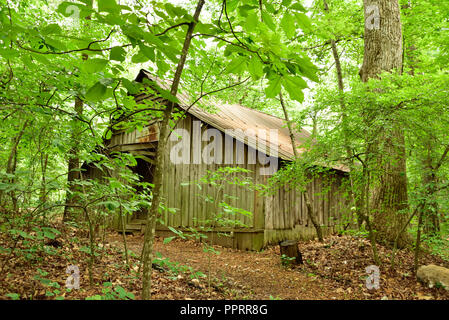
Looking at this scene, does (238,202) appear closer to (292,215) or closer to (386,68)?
(292,215)

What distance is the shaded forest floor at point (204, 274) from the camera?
3.35 metres

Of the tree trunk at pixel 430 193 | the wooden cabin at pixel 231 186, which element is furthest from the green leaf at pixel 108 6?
the wooden cabin at pixel 231 186

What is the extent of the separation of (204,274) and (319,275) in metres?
2.67

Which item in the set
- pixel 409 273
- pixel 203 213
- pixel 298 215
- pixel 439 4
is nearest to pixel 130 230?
pixel 203 213

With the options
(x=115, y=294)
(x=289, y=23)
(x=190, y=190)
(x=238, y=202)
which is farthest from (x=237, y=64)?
(x=190, y=190)

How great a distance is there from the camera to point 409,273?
5.55 meters

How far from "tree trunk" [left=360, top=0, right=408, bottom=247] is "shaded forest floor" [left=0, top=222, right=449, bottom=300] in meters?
0.60

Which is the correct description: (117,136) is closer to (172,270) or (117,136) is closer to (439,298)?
(172,270)

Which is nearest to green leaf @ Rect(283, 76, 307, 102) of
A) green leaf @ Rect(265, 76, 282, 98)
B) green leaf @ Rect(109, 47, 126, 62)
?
green leaf @ Rect(265, 76, 282, 98)

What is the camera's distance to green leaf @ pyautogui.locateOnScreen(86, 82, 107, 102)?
56.1 inches

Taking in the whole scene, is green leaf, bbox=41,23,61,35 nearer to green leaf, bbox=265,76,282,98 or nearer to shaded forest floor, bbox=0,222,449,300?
green leaf, bbox=265,76,282,98

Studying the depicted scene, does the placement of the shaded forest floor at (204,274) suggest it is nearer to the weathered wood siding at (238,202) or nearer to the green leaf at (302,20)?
the weathered wood siding at (238,202)
